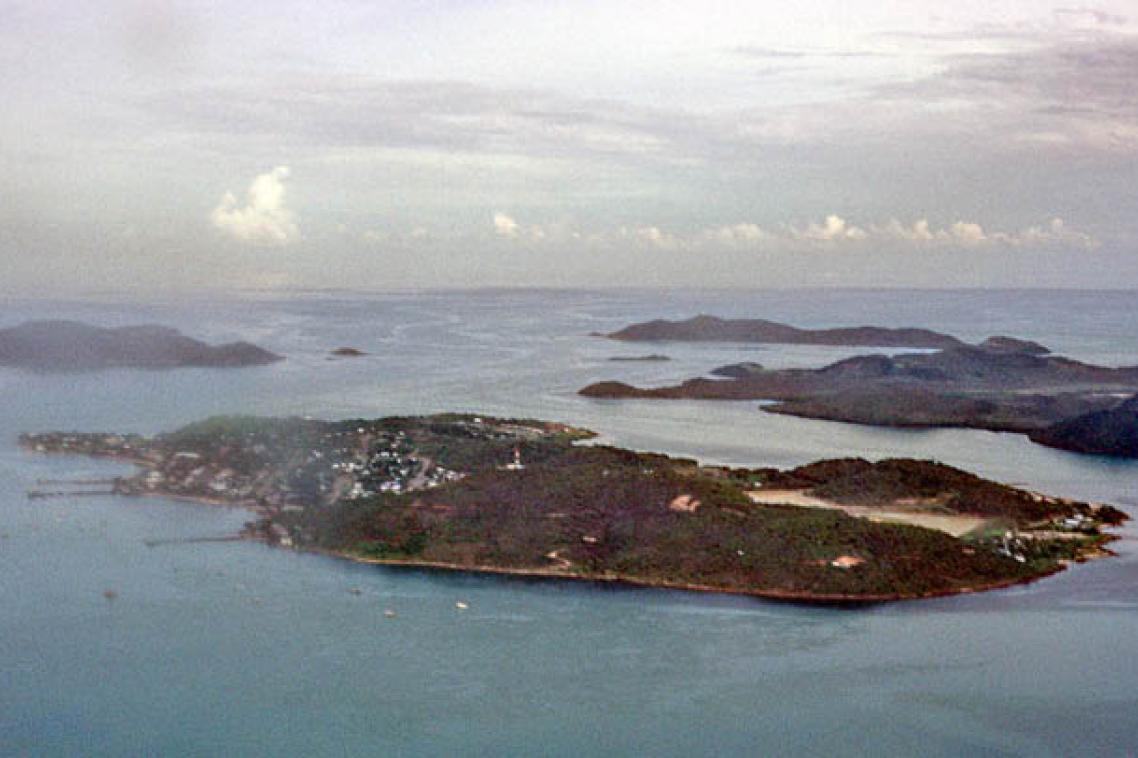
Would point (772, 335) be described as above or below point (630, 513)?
above

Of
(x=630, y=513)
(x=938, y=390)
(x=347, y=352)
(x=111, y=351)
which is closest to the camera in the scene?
(x=630, y=513)

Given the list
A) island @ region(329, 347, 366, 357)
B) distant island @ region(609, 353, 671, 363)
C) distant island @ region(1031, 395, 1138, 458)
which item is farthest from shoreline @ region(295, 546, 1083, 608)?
island @ region(329, 347, 366, 357)

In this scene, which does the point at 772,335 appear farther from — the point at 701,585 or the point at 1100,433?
the point at 701,585

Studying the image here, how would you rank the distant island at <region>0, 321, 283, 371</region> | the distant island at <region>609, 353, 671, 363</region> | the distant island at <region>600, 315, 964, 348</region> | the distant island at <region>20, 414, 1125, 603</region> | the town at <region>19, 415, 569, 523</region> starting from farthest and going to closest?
the distant island at <region>600, 315, 964, 348</region> < the distant island at <region>609, 353, 671, 363</region> < the distant island at <region>0, 321, 283, 371</region> < the town at <region>19, 415, 569, 523</region> < the distant island at <region>20, 414, 1125, 603</region>

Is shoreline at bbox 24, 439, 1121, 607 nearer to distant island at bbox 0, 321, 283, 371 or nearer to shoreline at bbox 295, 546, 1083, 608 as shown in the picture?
shoreline at bbox 295, 546, 1083, 608

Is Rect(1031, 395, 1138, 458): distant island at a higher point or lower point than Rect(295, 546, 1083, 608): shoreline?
higher

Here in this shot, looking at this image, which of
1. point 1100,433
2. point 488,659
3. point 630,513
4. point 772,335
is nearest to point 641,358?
point 772,335
